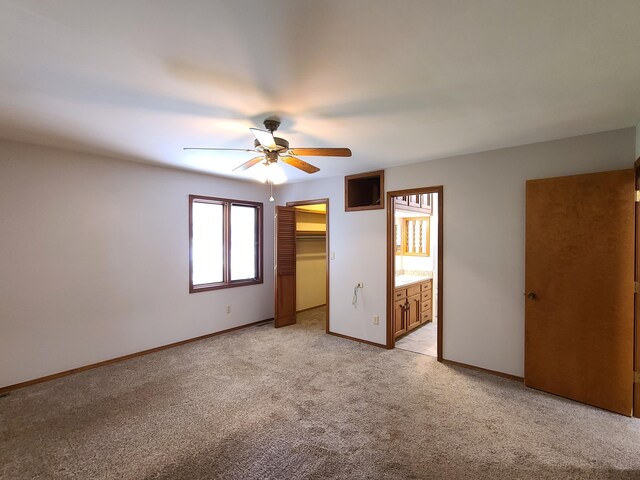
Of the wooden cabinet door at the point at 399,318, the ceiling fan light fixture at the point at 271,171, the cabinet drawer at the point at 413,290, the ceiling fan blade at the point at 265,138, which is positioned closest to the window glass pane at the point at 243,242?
the ceiling fan light fixture at the point at 271,171

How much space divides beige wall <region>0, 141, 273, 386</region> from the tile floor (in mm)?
2905

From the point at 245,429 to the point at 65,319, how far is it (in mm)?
2469

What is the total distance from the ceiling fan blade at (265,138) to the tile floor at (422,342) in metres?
3.16

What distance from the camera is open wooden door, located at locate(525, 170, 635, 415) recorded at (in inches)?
96.3

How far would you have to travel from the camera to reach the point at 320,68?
66.3 inches

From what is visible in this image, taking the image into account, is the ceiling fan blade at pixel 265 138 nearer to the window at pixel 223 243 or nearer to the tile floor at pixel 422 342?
the window at pixel 223 243

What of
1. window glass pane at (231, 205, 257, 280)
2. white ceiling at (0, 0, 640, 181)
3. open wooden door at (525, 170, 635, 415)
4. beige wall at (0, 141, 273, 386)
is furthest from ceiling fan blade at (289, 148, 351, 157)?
window glass pane at (231, 205, 257, 280)

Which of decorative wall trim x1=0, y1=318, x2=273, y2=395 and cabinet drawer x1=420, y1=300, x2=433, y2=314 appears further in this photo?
Answer: cabinet drawer x1=420, y1=300, x2=433, y2=314

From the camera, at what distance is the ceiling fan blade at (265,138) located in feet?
6.80

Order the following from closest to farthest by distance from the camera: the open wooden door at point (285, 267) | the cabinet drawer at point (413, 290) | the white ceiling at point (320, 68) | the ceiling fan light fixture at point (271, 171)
A: 1. the white ceiling at point (320, 68)
2. the ceiling fan light fixture at point (271, 171)
3. the cabinet drawer at point (413, 290)
4. the open wooden door at point (285, 267)

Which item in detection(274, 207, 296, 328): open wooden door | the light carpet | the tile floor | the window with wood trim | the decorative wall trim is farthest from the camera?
the window with wood trim

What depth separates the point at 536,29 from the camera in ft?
4.50

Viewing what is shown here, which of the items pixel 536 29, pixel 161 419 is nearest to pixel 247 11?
pixel 536 29

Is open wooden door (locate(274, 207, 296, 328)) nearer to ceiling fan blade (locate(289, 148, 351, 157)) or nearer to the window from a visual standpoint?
the window
